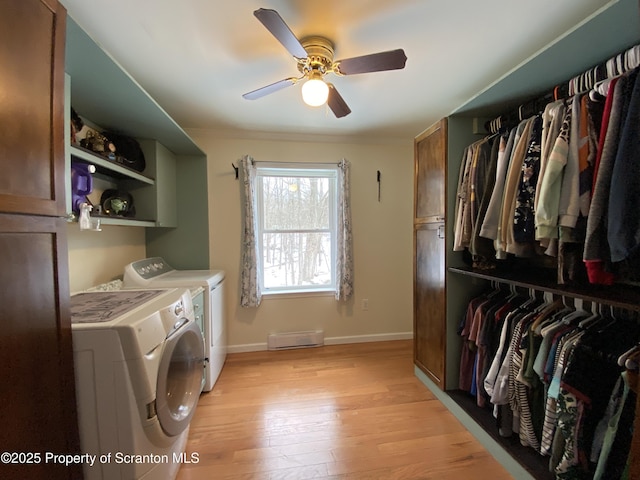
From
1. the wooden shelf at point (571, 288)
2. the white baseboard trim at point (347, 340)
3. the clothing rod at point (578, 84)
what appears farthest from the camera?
the white baseboard trim at point (347, 340)

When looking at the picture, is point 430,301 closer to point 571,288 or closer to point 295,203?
point 571,288

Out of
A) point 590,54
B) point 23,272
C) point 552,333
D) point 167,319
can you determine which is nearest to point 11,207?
point 23,272

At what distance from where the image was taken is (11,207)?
2.26ft

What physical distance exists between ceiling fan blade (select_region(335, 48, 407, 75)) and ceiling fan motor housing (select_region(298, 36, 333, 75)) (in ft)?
0.40

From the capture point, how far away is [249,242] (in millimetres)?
2674

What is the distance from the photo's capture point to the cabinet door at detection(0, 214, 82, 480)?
679mm

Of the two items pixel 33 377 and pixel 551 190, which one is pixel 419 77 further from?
pixel 33 377

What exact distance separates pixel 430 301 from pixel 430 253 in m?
0.39

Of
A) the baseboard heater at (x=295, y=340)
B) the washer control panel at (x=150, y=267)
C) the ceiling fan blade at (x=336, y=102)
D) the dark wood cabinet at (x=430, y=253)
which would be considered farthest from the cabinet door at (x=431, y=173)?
the washer control panel at (x=150, y=267)

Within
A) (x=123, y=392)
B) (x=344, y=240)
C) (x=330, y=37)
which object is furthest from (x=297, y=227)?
(x=123, y=392)

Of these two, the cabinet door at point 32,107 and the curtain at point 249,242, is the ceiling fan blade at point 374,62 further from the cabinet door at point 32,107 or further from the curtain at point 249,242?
the curtain at point 249,242

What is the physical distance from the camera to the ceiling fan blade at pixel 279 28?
3.28 feet

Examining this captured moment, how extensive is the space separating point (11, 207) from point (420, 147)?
91.3 inches

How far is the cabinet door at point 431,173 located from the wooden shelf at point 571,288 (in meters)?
0.55
